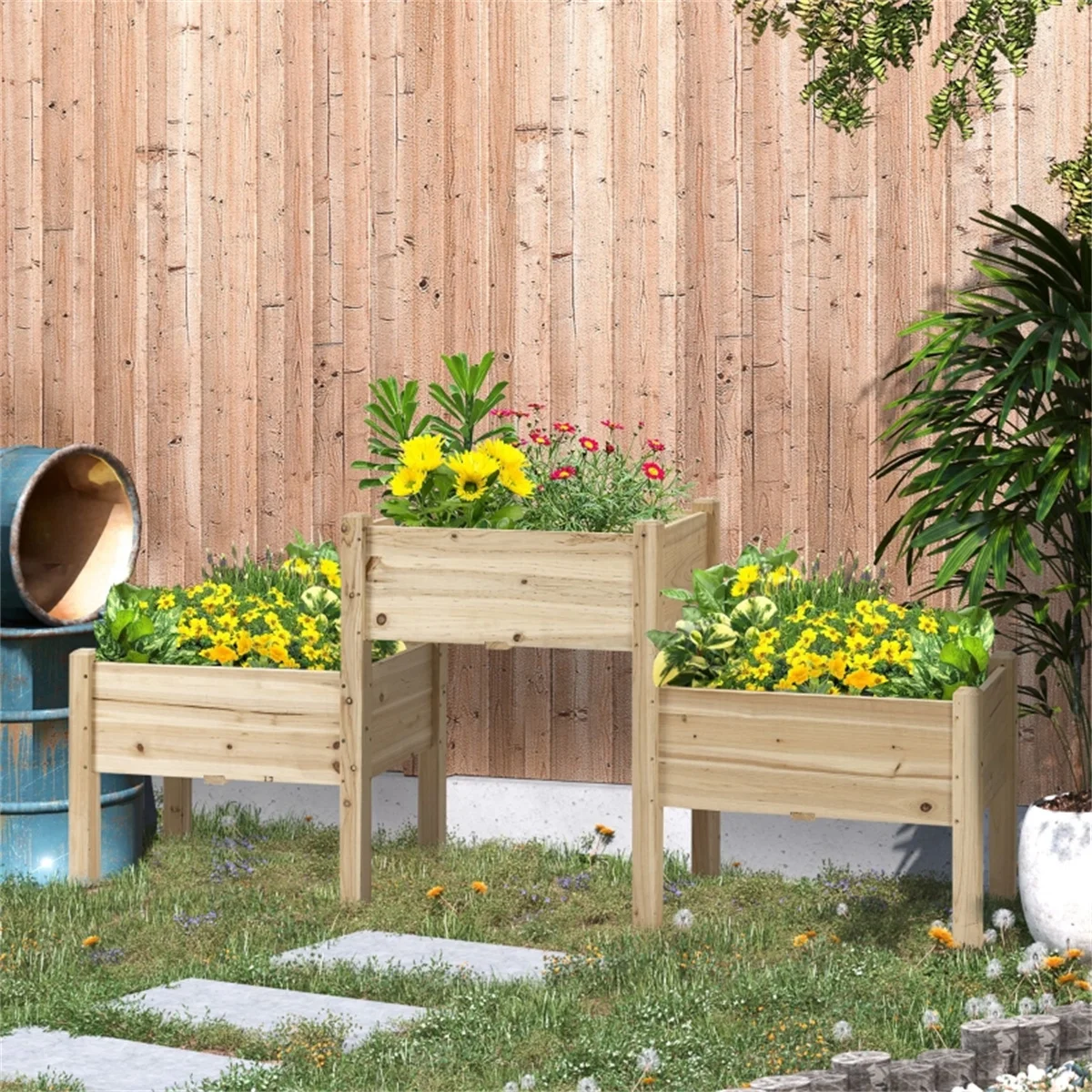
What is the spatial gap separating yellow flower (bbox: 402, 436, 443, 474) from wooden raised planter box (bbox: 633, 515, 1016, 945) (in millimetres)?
682

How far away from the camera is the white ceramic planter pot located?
4285mm

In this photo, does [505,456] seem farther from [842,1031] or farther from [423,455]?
[842,1031]

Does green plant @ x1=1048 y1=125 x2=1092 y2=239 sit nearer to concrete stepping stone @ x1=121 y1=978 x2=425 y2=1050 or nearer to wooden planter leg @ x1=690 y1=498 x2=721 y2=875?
wooden planter leg @ x1=690 y1=498 x2=721 y2=875

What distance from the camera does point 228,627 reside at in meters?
5.30

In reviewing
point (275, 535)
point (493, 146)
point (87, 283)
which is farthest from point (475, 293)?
point (87, 283)

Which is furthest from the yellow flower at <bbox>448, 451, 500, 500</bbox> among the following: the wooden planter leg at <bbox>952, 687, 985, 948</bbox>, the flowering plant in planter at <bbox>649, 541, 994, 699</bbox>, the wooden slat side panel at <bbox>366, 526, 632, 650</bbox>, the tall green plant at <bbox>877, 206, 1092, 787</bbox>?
the wooden planter leg at <bbox>952, 687, 985, 948</bbox>

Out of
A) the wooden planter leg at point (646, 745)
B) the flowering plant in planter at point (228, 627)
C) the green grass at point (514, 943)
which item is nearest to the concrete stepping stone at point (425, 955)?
the green grass at point (514, 943)

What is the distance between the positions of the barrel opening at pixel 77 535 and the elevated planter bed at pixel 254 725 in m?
0.57

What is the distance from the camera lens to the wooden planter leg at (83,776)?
528 cm

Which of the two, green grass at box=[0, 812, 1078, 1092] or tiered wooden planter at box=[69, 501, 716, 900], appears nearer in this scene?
green grass at box=[0, 812, 1078, 1092]

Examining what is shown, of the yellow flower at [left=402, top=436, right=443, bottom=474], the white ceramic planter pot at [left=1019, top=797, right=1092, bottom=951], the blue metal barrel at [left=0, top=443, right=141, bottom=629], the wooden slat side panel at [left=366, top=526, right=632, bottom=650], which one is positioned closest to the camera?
the white ceramic planter pot at [left=1019, top=797, right=1092, bottom=951]

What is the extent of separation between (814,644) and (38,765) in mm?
2399

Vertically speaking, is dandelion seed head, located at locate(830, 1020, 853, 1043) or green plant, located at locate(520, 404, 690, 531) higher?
green plant, located at locate(520, 404, 690, 531)

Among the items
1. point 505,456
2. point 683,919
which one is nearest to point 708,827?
point 683,919
